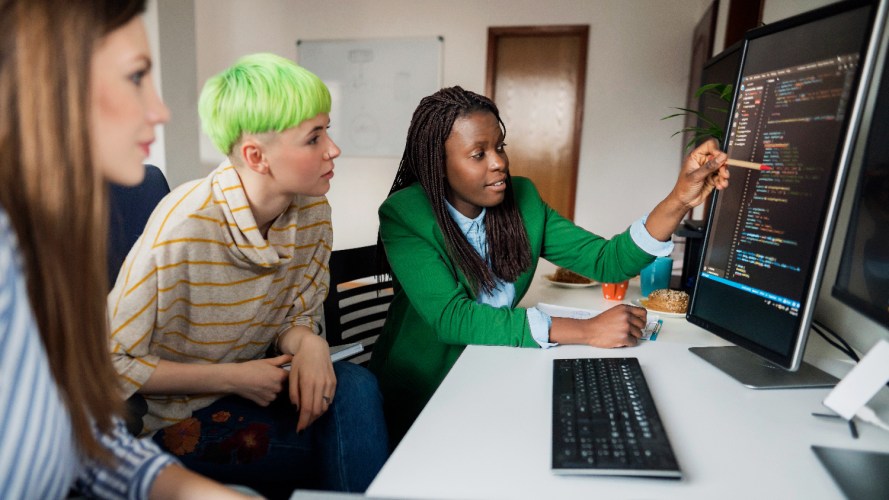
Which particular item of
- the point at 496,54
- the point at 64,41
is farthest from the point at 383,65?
the point at 64,41

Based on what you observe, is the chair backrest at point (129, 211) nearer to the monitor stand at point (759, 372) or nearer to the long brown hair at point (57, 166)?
the long brown hair at point (57, 166)

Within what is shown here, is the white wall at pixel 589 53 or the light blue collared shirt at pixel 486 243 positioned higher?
the white wall at pixel 589 53

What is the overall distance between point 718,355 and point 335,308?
0.91 metres

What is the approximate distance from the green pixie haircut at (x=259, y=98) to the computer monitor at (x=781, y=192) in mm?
794

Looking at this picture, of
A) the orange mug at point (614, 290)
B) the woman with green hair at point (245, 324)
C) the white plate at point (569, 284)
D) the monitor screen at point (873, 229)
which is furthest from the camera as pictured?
the white plate at point (569, 284)

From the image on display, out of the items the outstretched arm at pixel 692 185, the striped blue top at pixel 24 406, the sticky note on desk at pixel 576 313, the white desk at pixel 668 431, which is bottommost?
the sticky note on desk at pixel 576 313

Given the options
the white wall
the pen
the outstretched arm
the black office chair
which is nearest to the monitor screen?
the pen

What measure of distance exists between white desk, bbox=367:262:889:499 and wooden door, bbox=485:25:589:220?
331cm

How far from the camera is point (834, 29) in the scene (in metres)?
0.81

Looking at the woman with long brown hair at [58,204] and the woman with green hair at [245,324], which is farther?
the woman with green hair at [245,324]

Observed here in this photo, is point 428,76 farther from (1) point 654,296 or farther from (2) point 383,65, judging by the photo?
(1) point 654,296

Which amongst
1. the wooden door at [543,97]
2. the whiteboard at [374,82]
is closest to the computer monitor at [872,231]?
the wooden door at [543,97]

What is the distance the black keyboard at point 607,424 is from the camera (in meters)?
0.65

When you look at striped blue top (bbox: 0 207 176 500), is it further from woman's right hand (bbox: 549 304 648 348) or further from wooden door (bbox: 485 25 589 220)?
wooden door (bbox: 485 25 589 220)
